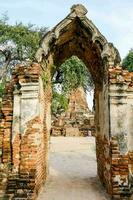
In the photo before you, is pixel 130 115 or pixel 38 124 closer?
pixel 38 124

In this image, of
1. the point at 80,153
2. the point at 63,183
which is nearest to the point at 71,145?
the point at 80,153

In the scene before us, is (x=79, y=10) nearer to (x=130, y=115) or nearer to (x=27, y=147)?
(x=130, y=115)

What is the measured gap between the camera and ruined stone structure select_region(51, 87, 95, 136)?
25.9 metres

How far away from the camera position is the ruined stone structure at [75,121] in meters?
25.9

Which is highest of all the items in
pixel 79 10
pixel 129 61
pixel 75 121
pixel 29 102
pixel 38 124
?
pixel 129 61

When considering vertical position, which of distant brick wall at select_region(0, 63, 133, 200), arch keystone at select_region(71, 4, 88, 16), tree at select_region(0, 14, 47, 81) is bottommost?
distant brick wall at select_region(0, 63, 133, 200)

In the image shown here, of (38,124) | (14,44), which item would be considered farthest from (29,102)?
(14,44)

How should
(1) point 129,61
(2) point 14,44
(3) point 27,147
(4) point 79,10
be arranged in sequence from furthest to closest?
(1) point 129,61 < (2) point 14,44 < (4) point 79,10 < (3) point 27,147

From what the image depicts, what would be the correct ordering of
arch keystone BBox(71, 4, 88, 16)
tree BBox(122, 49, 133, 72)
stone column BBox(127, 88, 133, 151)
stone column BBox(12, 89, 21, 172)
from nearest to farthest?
1. stone column BBox(12, 89, 21, 172)
2. stone column BBox(127, 88, 133, 151)
3. arch keystone BBox(71, 4, 88, 16)
4. tree BBox(122, 49, 133, 72)

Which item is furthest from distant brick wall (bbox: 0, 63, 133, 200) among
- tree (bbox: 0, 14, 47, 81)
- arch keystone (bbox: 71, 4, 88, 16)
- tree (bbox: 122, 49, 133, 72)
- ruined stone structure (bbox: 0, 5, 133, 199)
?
tree (bbox: 122, 49, 133, 72)

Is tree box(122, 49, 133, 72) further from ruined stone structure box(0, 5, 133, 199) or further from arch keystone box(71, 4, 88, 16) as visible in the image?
ruined stone structure box(0, 5, 133, 199)

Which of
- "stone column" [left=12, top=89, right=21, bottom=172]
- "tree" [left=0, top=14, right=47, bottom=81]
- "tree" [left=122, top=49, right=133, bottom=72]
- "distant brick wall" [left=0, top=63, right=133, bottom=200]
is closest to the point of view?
"distant brick wall" [left=0, top=63, right=133, bottom=200]

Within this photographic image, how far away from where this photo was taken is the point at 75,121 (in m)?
28.3

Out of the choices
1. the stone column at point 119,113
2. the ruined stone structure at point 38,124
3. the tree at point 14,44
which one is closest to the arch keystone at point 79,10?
the ruined stone structure at point 38,124
